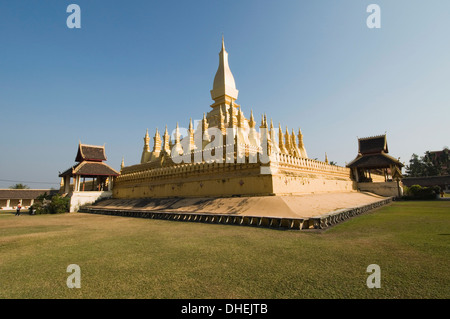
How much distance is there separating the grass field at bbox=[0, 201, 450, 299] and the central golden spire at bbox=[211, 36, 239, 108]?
2515 centimetres

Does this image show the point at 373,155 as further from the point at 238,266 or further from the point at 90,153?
the point at 90,153

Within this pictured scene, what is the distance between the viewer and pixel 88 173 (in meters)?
27.9

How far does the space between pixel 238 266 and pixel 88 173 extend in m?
28.5

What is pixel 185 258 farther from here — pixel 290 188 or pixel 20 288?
pixel 290 188

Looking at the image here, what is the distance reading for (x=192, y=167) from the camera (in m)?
19.8

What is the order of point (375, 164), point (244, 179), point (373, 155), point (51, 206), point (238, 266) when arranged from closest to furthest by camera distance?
point (238, 266)
point (244, 179)
point (51, 206)
point (375, 164)
point (373, 155)

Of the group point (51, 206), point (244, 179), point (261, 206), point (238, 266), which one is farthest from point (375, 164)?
point (51, 206)

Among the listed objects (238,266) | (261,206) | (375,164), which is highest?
(375,164)

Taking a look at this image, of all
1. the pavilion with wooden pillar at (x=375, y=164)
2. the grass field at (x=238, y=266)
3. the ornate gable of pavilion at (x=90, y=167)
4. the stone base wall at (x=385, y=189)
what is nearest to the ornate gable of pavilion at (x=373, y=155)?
the pavilion with wooden pillar at (x=375, y=164)

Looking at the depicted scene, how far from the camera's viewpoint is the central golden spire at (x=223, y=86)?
30.7m

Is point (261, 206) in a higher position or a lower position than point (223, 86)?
lower

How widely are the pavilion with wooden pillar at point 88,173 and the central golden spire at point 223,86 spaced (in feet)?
56.1
